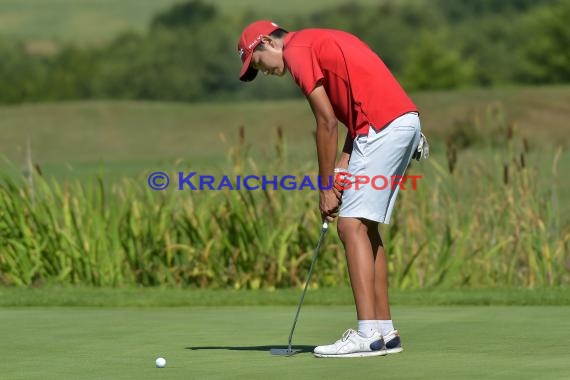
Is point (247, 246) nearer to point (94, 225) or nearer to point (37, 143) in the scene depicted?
point (94, 225)

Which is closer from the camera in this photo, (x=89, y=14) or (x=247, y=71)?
(x=247, y=71)

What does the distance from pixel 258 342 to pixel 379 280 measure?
2.51 ft

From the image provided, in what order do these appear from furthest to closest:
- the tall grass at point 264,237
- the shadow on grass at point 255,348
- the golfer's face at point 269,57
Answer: the tall grass at point 264,237
the shadow on grass at point 255,348
the golfer's face at point 269,57

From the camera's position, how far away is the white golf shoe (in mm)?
6820

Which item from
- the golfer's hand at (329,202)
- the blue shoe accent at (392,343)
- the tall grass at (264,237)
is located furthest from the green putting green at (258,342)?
the tall grass at (264,237)

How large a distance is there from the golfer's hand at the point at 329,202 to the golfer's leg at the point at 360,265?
0.07 m

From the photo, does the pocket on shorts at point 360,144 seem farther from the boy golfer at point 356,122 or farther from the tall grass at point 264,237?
the tall grass at point 264,237

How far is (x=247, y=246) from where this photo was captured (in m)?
12.0

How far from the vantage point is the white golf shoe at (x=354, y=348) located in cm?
682

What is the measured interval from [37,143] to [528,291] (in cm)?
2845

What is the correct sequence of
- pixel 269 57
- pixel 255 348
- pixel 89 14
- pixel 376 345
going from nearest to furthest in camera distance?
1. pixel 376 345
2. pixel 269 57
3. pixel 255 348
4. pixel 89 14

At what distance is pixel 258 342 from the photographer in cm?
751

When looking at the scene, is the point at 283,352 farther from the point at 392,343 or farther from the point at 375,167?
the point at 375,167

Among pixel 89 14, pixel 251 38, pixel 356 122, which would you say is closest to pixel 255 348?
pixel 356 122
